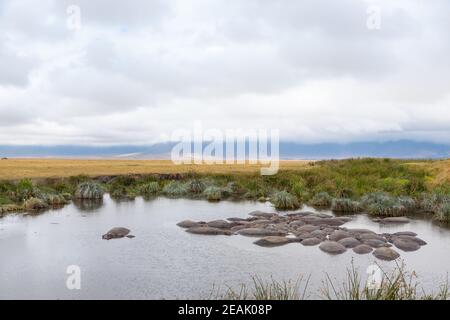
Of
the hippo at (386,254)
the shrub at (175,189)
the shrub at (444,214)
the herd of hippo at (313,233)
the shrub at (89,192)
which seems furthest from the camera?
the shrub at (175,189)

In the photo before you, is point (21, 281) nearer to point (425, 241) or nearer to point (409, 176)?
point (425, 241)

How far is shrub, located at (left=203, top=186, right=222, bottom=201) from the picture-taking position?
36.9m

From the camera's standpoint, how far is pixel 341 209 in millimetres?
31078

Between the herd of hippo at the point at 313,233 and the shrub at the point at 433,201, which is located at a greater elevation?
the shrub at the point at 433,201

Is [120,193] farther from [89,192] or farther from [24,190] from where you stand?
[24,190]

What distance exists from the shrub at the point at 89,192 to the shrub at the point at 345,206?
1693 cm

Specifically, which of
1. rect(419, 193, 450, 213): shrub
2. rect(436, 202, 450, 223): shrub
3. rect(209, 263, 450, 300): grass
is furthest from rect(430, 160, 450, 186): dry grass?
rect(209, 263, 450, 300): grass

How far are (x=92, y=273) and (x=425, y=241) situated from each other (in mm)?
13922

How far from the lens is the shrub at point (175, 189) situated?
39500 mm

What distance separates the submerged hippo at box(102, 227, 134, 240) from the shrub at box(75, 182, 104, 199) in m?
14.8

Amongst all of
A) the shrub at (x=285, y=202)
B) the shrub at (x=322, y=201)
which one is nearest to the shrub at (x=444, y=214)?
the shrub at (x=322, y=201)

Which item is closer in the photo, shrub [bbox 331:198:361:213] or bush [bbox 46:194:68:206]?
shrub [bbox 331:198:361:213]

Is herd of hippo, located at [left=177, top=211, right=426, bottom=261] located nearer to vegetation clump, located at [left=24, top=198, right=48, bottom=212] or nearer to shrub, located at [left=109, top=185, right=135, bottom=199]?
vegetation clump, located at [left=24, top=198, right=48, bottom=212]

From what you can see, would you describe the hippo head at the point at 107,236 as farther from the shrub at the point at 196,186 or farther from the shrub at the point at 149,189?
the shrub at the point at 196,186
